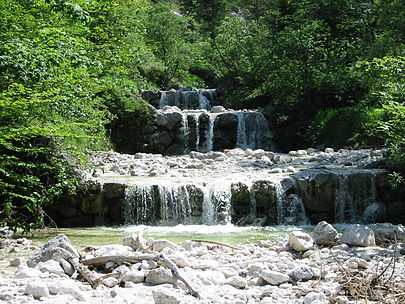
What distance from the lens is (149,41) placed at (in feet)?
87.1

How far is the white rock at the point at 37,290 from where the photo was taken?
3.41 meters

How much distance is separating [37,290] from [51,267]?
28.3 inches

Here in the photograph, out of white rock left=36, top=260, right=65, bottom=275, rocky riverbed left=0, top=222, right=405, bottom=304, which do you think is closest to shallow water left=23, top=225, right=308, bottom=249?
rocky riverbed left=0, top=222, right=405, bottom=304

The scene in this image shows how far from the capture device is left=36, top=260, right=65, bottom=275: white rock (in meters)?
4.09

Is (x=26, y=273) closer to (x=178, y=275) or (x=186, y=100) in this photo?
(x=178, y=275)

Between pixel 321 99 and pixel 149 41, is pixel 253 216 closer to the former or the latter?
pixel 321 99

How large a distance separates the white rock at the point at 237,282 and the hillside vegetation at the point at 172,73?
284 centimetres

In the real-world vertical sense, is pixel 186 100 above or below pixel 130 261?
above

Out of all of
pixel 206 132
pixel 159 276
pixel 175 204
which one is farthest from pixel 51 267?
pixel 206 132

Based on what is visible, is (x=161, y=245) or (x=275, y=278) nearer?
(x=275, y=278)

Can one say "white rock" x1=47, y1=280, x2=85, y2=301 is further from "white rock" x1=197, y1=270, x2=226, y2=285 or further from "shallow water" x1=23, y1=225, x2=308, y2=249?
"shallow water" x1=23, y1=225, x2=308, y2=249

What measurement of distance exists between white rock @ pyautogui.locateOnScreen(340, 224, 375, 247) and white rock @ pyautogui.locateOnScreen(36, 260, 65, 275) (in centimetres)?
378

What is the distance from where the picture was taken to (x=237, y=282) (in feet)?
13.4

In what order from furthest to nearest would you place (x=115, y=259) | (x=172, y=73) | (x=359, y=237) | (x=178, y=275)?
1. (x=172, y=73)
2. (x=359, y=237)
3. (x=115, y=259)
4. (x=178, y=275)
